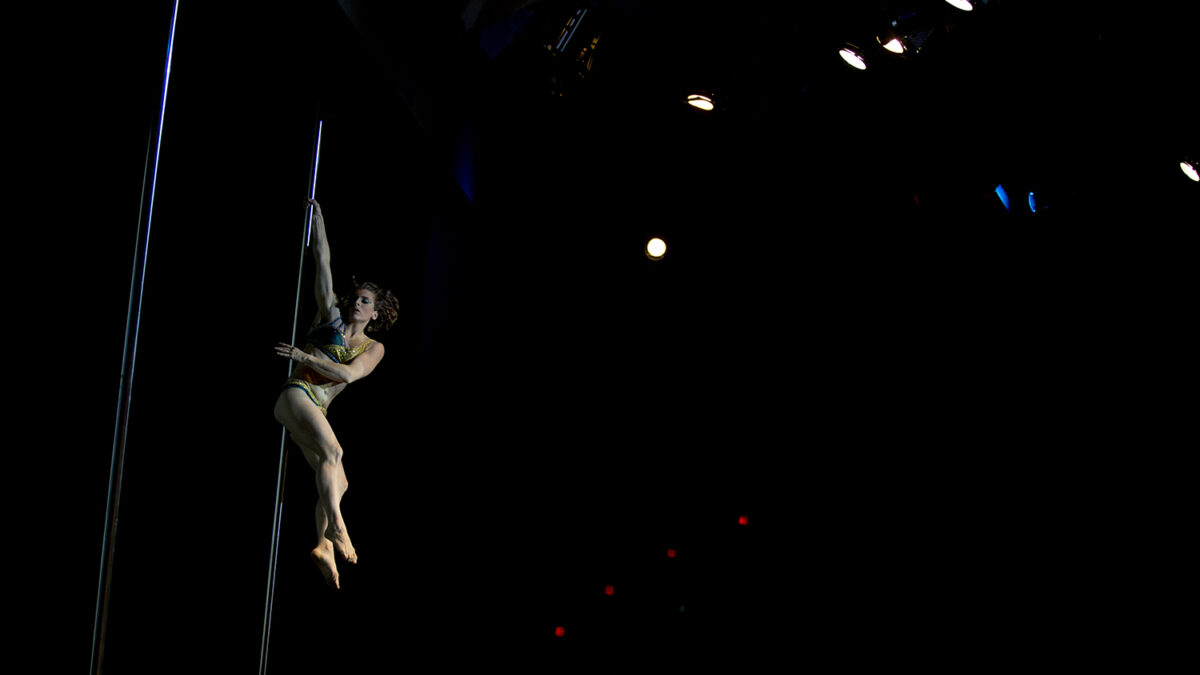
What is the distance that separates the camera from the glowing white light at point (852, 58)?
11.7ft

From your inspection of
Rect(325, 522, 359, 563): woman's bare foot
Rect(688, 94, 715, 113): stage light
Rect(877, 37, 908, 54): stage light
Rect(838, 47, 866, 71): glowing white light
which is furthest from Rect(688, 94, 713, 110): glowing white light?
Rect(325, 522, 359, 563): woman's bare foot

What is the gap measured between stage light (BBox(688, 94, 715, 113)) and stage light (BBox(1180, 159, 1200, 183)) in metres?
1.74

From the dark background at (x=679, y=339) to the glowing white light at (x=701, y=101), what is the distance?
0.30 feet

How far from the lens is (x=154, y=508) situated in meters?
2.67

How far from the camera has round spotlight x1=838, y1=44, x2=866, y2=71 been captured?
354 cm

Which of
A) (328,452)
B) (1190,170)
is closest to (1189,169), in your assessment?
(1190,170)

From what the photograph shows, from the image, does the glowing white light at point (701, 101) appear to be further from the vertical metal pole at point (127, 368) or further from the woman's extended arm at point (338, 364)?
the vertical metal pole at point (127, 368)

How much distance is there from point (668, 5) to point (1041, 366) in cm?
246

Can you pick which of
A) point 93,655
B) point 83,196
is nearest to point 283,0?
point 83,196

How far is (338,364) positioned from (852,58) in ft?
6.96

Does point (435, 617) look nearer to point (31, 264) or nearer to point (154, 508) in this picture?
point (154, 508)

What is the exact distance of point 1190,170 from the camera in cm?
358

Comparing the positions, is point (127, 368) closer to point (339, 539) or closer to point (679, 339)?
point (339, 539)

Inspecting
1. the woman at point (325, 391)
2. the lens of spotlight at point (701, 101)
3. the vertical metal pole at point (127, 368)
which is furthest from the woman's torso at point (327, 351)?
the lens of spotlight at point (701, 101)
